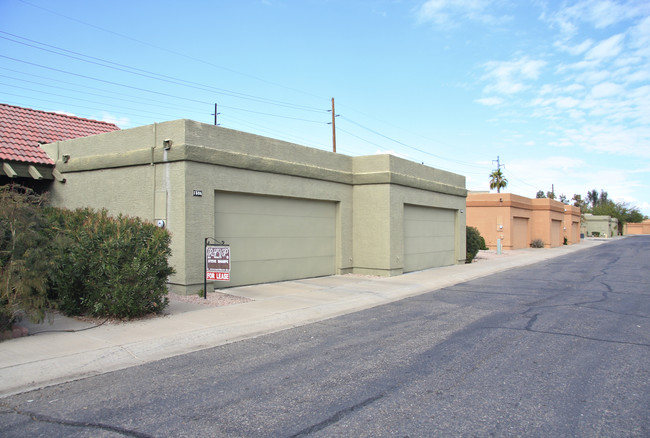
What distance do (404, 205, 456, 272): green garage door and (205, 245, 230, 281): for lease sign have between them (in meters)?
9.24

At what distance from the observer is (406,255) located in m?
18.6

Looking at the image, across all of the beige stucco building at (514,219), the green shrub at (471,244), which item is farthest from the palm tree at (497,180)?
the green shrub at (471,244)

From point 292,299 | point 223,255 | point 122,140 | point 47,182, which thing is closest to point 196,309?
point 223,255

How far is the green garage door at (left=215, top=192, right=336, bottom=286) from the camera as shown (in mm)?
13242

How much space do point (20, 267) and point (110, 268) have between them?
1.44 meters

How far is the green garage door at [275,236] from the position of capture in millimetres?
13242

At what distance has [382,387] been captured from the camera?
18.3ft

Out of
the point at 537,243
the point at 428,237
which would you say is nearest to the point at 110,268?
the point at 428,237

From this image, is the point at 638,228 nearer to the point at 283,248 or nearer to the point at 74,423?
the point at 283,248

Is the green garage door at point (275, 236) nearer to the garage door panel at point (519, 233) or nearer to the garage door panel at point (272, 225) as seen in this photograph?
the garage door panel at point (272, 225)

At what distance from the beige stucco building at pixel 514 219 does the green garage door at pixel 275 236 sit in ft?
77.6

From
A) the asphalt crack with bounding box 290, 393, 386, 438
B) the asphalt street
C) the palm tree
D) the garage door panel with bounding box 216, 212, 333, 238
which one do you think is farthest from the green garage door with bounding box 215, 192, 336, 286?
the palm tree

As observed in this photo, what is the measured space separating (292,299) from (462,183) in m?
14.4

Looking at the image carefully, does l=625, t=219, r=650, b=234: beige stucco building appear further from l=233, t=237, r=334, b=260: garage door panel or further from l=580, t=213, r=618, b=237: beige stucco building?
l=233, t=237, r=334, b=260: garage door panel
